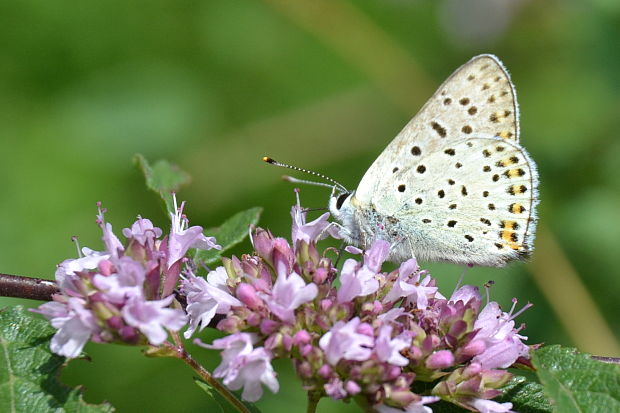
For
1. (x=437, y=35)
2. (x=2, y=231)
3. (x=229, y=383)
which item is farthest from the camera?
(x=437, y=35)

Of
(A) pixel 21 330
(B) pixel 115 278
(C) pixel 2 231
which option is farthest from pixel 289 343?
(C) pixel 2 231

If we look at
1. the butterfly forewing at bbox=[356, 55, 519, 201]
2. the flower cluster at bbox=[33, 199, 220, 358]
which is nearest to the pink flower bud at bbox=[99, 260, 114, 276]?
the flower cluster at bbox=[33, 199, 220, 358]

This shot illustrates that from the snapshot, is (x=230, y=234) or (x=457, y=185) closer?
(x=230, y=234)

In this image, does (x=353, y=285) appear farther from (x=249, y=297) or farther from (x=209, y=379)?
(x=209, y=379)

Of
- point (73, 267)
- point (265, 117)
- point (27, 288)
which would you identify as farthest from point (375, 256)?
point (265, 117)

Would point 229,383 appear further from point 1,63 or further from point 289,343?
point 1,63

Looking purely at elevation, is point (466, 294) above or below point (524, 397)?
above

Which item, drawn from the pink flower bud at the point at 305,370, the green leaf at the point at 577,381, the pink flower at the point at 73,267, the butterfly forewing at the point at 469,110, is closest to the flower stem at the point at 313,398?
the pink flower bud at the point at 305,370

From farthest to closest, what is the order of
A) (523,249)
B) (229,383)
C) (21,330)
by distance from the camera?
(523,249) < (21,330) < (229,383)
